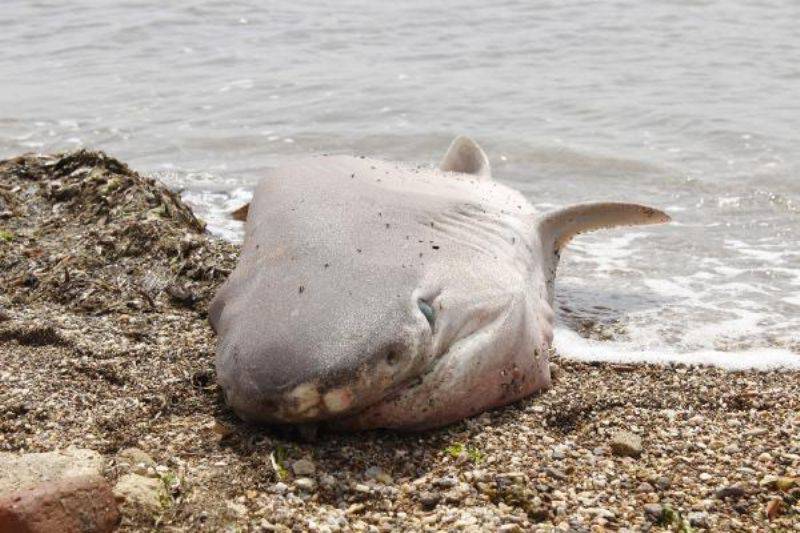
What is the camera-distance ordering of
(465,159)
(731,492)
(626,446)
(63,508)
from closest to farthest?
(63,508), (731,492), (626,446), (465,159)

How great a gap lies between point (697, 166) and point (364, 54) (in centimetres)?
610

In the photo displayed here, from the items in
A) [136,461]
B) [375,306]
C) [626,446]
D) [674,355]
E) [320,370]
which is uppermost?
[375,306]

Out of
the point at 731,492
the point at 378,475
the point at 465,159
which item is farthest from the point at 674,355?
the point at 378,475

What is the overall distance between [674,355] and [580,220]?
96 centimetres

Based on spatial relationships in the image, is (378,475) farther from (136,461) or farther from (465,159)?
(465,159)

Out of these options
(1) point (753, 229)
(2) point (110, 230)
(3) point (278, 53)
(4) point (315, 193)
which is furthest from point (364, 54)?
(4) point (315, 193)

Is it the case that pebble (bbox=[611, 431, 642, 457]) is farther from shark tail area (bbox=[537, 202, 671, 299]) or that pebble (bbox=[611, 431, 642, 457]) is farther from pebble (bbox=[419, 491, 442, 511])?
shark tail area (bbox=[537, 202, 671, 299])

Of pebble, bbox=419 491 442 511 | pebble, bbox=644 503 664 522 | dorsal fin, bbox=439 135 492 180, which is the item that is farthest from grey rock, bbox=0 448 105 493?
dorsal fin, bbox=439 135 492 180

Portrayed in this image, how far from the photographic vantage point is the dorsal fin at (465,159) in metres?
6.64

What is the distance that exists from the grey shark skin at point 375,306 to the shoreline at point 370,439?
0.54 feet

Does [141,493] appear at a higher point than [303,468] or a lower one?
higher

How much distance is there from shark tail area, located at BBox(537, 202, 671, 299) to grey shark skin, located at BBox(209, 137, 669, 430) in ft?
1.27

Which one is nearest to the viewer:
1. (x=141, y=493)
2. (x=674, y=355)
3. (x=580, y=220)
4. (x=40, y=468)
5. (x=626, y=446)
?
(x=40, y=468)

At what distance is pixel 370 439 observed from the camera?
4273mm
